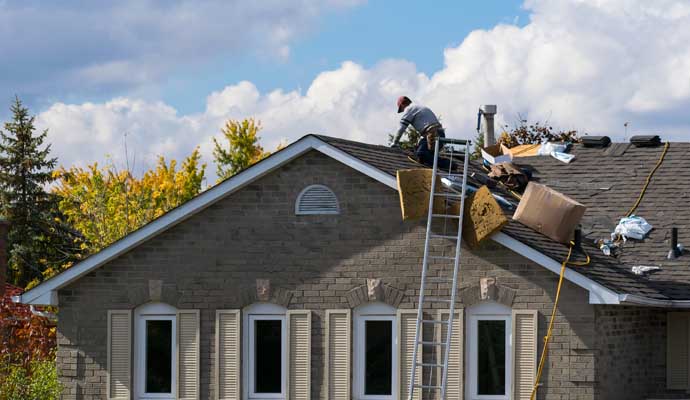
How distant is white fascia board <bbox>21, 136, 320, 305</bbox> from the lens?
20031 mm

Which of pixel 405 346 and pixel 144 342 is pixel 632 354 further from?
pixel 144 342

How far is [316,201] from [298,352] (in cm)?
244

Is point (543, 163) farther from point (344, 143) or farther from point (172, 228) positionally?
point (172, 228)

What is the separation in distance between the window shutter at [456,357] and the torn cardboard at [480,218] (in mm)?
1242

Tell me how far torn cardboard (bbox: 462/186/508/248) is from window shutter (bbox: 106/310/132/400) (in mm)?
5883

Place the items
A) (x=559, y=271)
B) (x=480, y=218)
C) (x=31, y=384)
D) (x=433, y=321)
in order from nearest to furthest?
(x=559, y=271) → (x=480, y=218) → (x=433, y=321) → (x=31, y=384)

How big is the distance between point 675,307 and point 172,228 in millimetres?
8307

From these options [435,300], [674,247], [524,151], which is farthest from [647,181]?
[435,300]

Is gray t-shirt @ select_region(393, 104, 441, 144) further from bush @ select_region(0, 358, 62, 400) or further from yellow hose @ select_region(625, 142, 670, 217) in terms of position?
bush @ select_region(0, 358, 62, 400)

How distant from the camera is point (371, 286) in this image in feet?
65.1

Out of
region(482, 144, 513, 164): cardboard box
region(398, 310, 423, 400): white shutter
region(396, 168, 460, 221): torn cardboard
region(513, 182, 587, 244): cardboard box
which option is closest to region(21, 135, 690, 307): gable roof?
region(513, 182, 587, 244): cardboard box

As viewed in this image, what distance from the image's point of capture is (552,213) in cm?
2012

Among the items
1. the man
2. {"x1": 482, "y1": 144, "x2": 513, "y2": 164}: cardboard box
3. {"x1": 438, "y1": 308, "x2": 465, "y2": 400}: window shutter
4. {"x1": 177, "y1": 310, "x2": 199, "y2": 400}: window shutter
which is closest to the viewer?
{"x1": 438, "y1": 308, "x2": 465, "y2": 400}: window shutter

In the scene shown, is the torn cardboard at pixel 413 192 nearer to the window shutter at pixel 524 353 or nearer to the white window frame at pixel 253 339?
the window shutter at pixel 524 353
